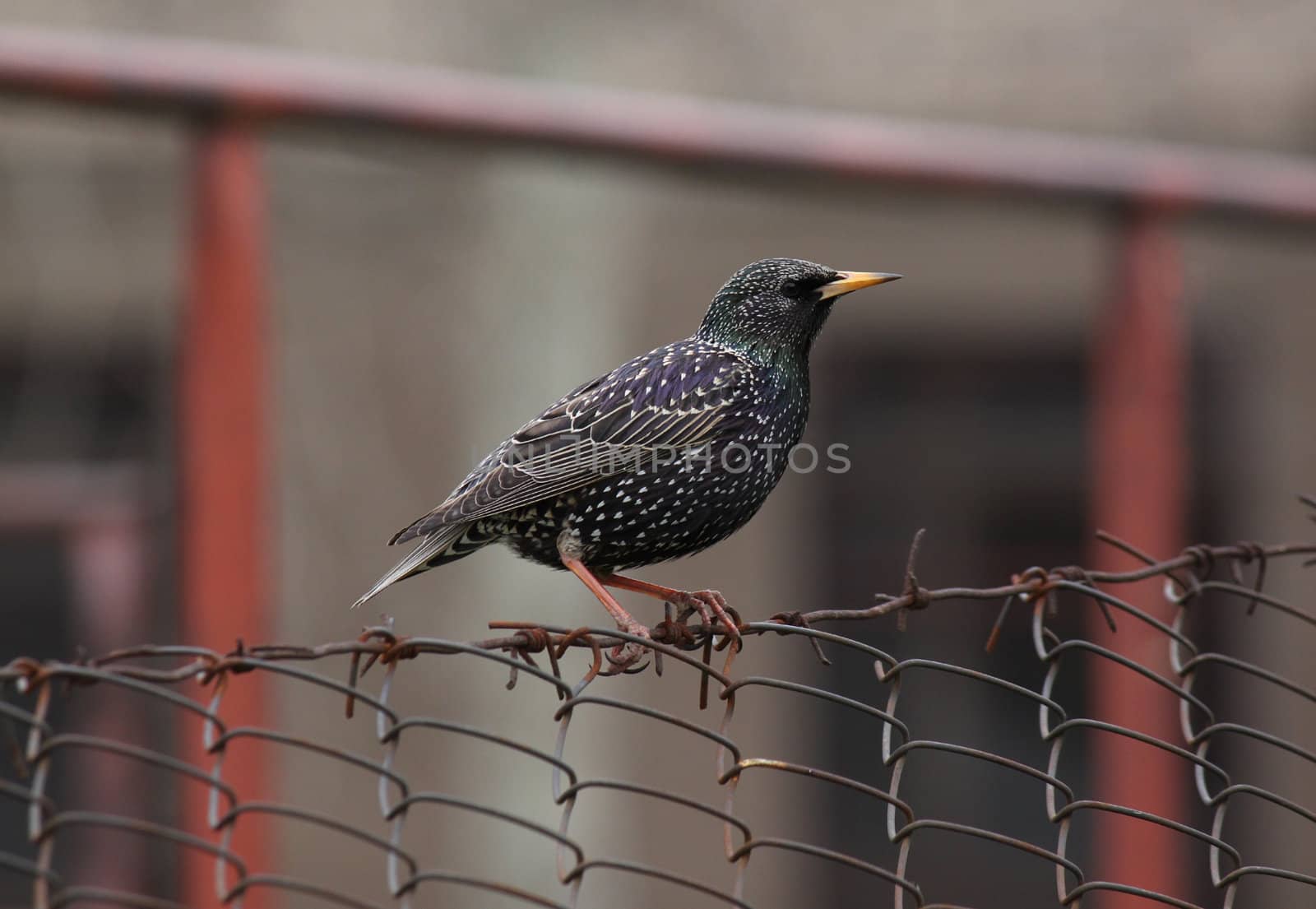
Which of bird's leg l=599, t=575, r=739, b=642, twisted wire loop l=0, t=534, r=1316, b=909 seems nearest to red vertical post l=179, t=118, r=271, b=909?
twisted wire loop l=0, t=534, r=1316, b=909

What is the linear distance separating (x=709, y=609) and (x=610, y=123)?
1.91 meters

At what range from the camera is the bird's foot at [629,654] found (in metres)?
2.03

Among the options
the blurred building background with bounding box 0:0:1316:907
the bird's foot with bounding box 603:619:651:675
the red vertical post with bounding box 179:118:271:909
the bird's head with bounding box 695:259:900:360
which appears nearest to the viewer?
the bird's foot with bounding box 603:619:651:675

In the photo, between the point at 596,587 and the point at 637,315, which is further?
the point at 637,315

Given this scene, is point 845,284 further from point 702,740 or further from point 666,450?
point 702,740

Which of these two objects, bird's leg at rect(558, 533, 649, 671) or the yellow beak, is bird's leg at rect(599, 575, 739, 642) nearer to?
bird's leg at rect(558, 533, 649, 671)

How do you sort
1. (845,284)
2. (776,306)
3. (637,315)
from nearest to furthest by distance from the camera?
(845,284), (776,306), (637,315)

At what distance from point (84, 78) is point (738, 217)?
2.97 metres

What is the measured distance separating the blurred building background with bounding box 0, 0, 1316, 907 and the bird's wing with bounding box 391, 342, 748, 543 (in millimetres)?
2493

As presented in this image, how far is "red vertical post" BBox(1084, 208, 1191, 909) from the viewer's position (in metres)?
3.94

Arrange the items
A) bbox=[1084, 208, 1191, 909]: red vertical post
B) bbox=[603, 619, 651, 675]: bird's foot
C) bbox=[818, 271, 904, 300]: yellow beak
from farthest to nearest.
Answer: bbox=[1084, 208, 1191, 909]: red vertical post
bbox=[818, 271, 904, 300]: yellow beak
bbox=[603, 619, 651, 675]: bird's foot

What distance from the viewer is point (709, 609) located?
2.36 meters

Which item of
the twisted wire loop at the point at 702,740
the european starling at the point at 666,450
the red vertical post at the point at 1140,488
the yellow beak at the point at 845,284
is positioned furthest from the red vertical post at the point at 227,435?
the red vertical post at the point at 1140,488

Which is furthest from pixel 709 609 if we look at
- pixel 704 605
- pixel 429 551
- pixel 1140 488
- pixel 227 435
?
pixel 1140 488
